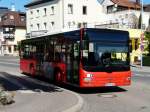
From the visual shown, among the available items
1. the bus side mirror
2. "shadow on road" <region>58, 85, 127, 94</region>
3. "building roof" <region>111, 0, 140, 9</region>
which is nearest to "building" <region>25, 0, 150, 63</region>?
"building roof" <region>111, 0, 140, 9</region>

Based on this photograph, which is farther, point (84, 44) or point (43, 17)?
point (43, 17)

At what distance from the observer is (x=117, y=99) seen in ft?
51.2

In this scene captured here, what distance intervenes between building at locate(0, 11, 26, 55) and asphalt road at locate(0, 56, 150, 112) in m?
79.0

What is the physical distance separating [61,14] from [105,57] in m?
54.6

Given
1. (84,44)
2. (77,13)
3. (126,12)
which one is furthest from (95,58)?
(77,13)

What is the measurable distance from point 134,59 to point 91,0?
27072mm

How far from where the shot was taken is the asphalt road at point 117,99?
43.7ft

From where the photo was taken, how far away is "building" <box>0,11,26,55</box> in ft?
318

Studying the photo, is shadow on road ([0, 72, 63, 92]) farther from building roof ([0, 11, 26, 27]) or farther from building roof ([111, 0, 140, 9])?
building roof ([0, 11, 26, 27])

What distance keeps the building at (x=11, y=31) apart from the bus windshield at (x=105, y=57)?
263 feet

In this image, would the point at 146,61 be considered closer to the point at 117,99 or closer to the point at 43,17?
the point at 117,99

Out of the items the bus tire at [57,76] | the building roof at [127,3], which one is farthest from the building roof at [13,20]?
the bus tire at [57,76]

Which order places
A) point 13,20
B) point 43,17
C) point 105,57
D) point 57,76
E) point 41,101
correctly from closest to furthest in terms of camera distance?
1. point 41,101
2. point 105,57
3. point 57,76
4. point 43,17
5. point 13,20

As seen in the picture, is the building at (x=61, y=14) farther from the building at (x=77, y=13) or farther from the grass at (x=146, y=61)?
the grass at (x=146, y=61)
